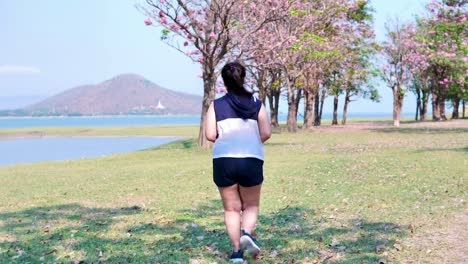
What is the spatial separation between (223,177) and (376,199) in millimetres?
6321

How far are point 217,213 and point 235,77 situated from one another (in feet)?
16.0

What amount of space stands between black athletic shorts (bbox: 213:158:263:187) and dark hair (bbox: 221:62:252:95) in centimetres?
80

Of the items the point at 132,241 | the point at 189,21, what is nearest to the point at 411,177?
the point at 132,241

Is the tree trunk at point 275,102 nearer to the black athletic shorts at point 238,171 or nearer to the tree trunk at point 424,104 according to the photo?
the tree trunk at point 424,104

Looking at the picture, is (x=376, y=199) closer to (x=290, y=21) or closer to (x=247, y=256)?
(x=247, y=256)

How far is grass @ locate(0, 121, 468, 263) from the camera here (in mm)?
7410

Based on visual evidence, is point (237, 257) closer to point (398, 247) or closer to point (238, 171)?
point (238, 171)

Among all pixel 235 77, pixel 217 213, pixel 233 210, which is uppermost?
pixel 235 77

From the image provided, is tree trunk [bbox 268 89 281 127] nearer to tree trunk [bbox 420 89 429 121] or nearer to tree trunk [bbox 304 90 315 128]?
tree trunk [bbox 304 90 315 128]

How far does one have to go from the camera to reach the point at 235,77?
637 cm

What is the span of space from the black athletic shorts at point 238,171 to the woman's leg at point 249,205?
0.14m

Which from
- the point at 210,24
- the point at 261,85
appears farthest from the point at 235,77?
the point at 261,85

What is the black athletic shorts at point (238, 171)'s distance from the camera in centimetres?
626

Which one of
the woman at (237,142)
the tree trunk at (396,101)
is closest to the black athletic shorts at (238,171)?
the woman at (237,142)
